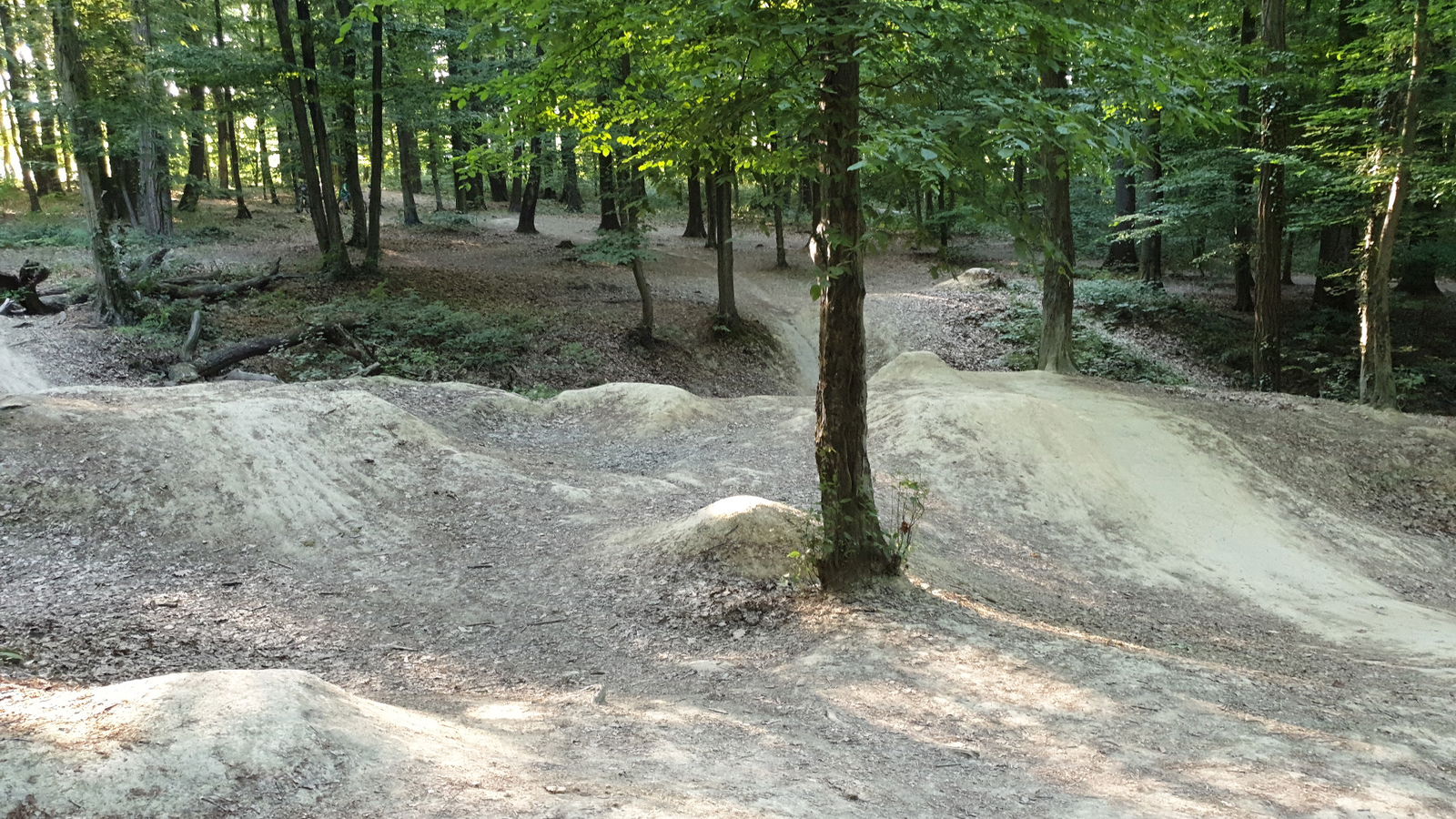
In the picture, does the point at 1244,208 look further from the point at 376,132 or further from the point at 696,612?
the point at 376,132

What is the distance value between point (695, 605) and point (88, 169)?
1314cm

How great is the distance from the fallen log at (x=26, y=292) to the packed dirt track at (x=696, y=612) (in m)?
7.65

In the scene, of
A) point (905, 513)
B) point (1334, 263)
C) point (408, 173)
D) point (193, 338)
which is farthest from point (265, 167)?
point (1334, 263)

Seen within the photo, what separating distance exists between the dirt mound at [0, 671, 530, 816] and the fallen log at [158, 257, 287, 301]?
15564mm

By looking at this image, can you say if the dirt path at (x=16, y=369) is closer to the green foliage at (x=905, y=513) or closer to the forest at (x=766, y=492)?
the forest at (x=766, y=492)

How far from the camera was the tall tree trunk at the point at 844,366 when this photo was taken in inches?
226

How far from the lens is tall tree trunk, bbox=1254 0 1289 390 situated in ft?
48.0

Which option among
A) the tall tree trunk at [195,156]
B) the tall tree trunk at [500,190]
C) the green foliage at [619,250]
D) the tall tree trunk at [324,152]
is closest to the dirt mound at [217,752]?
the green foliage at [619,250]

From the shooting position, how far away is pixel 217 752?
11.0 ft

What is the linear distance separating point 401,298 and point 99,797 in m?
16.9

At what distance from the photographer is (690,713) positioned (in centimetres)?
509

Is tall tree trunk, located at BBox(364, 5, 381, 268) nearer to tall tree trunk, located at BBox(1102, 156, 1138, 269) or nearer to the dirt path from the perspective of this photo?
the dirt path

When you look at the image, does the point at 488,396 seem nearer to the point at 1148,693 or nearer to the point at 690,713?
the point at 690,713

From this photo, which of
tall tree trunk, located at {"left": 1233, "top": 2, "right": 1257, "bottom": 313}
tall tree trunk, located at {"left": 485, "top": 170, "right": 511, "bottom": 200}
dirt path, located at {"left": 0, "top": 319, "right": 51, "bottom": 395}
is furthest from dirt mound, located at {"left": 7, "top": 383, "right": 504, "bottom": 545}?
tall tree trunk, located at {"left": 485, "top": 170, "right": 511, "bottom": 200}
